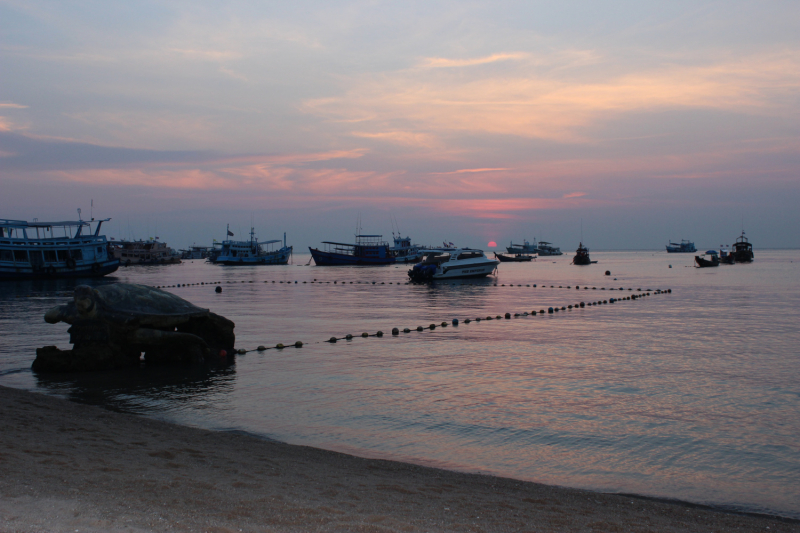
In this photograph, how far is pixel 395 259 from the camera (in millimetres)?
117750

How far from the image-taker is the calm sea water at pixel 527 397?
7.59 m

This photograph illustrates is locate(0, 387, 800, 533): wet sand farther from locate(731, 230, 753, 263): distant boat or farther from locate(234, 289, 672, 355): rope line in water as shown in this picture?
locate(731, 230, 753, 263): distant boat

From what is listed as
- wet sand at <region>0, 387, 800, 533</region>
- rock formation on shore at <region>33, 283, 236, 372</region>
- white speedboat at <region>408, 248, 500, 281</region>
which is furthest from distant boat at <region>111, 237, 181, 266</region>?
wet sand at <region>0, 387, 800, 533</region>

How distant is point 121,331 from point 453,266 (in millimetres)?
41775

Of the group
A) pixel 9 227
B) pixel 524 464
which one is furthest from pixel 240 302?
pixel 9 227

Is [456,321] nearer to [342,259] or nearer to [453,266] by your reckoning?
[453,266]

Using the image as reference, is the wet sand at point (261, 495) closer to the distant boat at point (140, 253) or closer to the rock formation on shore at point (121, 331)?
the rock formation on shore at point (121, 331)

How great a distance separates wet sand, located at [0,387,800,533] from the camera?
4.79 m

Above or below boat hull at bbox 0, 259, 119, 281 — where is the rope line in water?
below

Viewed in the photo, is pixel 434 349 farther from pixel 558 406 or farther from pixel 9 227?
pixel 9 227

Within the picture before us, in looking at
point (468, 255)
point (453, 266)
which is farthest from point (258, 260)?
point (453, 266)

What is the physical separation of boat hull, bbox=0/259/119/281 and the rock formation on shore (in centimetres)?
5372

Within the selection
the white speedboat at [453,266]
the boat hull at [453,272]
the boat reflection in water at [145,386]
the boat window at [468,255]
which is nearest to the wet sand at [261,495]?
the boat reflection in water at [145,386]

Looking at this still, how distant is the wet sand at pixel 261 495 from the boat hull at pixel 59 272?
60926mm
